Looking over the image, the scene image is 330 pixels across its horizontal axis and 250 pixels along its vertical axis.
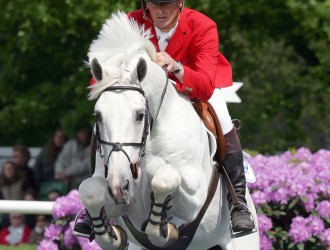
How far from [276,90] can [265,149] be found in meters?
1.60

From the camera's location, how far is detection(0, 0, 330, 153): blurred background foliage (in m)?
14.3

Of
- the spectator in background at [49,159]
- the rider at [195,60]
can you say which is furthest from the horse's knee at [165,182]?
the spectator in background at [49,159]

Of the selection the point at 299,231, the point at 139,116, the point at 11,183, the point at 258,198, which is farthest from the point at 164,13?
the point at 11,183

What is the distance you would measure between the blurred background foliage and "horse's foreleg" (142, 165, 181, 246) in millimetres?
7858

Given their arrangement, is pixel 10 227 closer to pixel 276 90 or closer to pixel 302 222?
pixel 302 222

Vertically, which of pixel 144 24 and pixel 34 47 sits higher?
pixel 144 24

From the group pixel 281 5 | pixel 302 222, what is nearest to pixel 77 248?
pixel 302 222

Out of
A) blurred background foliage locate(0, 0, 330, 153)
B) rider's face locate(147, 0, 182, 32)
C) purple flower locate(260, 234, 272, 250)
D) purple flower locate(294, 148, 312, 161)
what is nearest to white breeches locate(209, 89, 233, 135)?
rider's face locate(147, 0, 182, 32)

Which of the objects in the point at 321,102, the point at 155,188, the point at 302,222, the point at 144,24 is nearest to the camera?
the point at 155,188

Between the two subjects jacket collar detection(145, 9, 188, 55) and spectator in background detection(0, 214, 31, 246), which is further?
spectator in background detection(0, 214, 31, 246)

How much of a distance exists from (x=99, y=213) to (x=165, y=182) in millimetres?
449

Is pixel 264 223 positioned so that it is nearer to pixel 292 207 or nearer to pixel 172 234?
pixel 292 207

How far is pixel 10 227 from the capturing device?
11.9m

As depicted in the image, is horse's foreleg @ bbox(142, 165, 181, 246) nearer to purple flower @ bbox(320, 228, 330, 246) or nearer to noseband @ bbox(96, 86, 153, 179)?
noseband @ bbox(96, 86, 153, 179)
